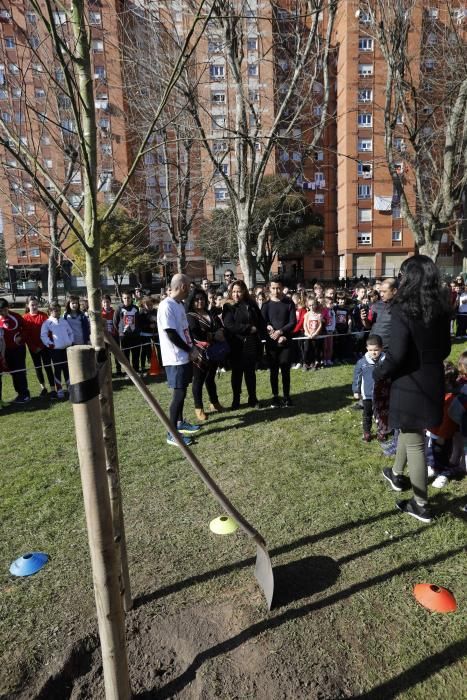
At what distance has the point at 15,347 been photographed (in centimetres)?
801

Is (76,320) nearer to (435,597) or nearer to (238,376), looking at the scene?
(238,376)

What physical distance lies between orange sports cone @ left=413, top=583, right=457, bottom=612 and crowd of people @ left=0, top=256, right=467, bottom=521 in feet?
2.59

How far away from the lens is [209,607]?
265cm

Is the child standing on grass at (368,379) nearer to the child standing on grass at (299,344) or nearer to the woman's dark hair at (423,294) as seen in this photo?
the woman's dark hair at (423,294)

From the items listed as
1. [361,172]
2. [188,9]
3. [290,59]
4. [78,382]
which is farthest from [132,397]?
[361,172]

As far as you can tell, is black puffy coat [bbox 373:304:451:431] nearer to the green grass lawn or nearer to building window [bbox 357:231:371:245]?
the green grass lawn

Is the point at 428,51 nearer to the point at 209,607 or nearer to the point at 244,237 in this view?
the point at 244,237

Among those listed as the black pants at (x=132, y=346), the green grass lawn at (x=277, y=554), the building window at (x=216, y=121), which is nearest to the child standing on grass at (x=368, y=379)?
the green grass lawn at (x=277, y=554)

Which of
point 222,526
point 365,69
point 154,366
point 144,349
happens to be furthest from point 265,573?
point 365,69

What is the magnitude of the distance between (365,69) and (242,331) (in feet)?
150

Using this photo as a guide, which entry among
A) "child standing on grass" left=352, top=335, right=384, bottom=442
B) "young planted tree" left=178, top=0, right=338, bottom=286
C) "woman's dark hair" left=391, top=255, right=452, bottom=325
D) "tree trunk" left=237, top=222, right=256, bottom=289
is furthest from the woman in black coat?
"tree trunk" left=237, top=222, right=256, bottom=289

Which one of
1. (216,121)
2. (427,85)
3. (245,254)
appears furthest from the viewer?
(427,85)

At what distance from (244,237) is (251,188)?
132cm

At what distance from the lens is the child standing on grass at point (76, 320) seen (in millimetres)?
8484
